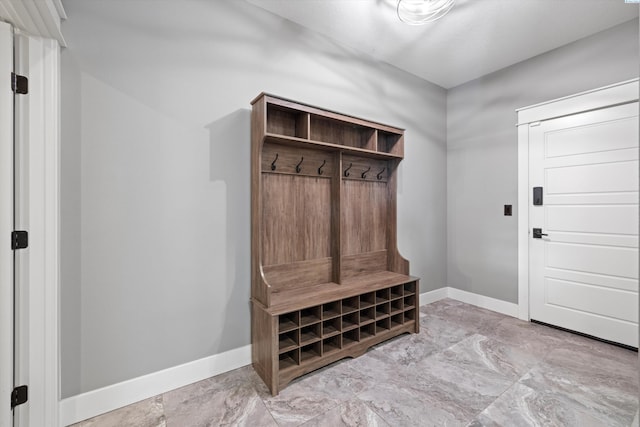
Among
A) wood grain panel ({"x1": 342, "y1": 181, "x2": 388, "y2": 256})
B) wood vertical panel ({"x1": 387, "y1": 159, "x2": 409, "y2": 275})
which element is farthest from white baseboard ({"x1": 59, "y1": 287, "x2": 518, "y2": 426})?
wood vertical panel ({"x1": 387, "y1": 159, "x2": 409, "y2": 275})

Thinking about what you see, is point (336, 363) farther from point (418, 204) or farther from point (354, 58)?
point (354, 58)

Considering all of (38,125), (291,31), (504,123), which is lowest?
(38,125)

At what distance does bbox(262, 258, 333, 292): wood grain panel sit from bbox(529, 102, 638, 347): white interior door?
2.29m

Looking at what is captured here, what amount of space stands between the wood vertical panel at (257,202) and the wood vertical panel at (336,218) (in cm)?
73

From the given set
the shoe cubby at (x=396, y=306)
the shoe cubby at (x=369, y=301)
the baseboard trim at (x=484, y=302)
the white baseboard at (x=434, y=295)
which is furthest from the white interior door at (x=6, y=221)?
the baseboard trim at (x=484, y=302)

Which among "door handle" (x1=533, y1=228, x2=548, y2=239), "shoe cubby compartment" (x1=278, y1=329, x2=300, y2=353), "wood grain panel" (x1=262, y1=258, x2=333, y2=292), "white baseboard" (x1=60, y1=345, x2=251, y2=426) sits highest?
"door handle" (x1=533, y1=228, x2=548, y2=239)

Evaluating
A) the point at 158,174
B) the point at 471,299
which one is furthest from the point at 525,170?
the point at 158,174

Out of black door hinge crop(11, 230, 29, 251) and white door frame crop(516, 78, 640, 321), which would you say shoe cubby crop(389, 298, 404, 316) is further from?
black door hinge crop(11, 230, 29, 251)

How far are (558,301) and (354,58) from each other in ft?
10.5

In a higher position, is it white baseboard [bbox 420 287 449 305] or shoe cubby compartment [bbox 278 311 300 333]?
shoe cubby compartment [bbox 278 311 300 333]

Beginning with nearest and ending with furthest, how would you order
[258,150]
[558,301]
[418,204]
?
[258,150] → [558,301] → [418,204]

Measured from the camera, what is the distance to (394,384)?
189 centimetres

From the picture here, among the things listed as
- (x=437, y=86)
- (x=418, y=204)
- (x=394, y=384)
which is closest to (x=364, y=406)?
(x=394, y=384)

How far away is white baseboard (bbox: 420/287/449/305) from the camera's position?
3398mm
